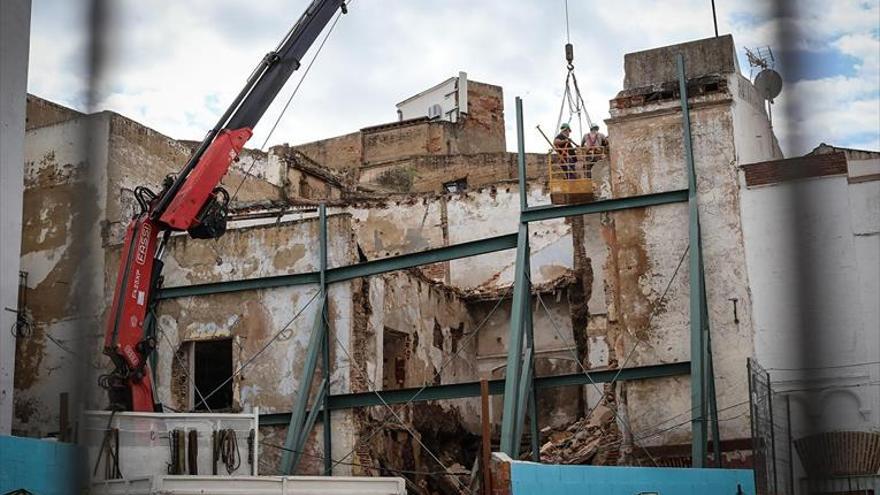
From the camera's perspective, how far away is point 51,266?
23.5 meters

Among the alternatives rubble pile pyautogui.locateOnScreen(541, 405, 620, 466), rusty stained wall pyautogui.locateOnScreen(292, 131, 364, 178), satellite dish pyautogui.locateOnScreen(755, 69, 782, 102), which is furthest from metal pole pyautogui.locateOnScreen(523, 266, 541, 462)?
rusty stained wall pyautogui.locateOnScreen(292, 131, 364, 178)

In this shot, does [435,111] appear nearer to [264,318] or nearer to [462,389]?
[264,318]

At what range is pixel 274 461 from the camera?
65.2ft

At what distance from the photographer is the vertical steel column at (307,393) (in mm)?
18969

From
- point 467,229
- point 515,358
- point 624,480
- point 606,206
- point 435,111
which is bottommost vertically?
point 624,480

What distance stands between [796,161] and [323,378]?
55.4 ft

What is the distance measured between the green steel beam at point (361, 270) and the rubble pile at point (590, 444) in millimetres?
3654

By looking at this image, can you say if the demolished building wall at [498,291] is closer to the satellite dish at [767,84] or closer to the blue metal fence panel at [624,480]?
the satellite dish at [767,84]

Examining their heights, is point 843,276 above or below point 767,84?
below

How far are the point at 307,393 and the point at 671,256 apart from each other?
6.67m

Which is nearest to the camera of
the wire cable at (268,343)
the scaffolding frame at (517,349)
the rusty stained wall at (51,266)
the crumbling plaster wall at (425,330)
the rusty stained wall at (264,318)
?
the scaffolding frame at (517,349)

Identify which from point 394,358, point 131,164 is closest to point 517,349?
point 394,358

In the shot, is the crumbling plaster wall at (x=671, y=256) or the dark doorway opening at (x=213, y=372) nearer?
the crumbling plaster wall at (x=671, y=256)

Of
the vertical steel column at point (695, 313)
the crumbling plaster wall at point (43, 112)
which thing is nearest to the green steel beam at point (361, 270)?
the vertical steel column at point (695, 313)
